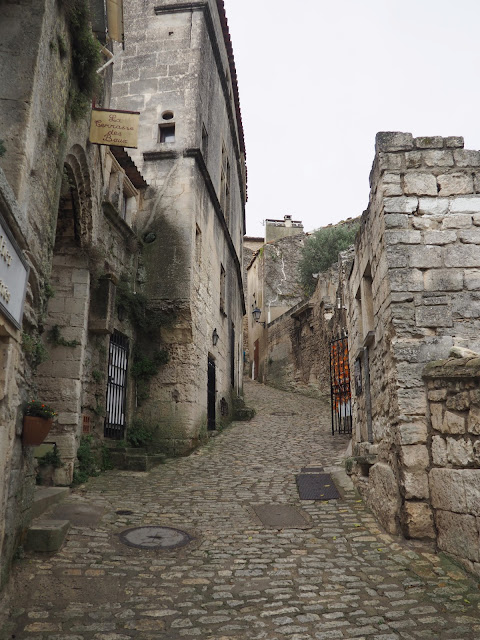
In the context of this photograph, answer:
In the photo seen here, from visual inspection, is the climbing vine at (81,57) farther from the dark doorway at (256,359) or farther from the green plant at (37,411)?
the dark doorway at (256,359)

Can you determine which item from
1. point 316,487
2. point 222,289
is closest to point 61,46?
point 316,487

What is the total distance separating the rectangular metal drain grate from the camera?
6.02 m

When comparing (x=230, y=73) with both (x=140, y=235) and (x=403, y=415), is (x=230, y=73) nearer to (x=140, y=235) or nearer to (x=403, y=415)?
(x=140, y=235)

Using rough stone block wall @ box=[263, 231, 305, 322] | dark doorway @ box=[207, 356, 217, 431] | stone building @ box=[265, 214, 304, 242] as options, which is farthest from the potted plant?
stone building @ box=[265, 214, 304, 242]

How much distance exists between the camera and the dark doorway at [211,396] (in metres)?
11.0

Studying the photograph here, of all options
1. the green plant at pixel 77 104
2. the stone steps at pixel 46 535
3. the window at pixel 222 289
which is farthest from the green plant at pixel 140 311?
the stone steps at pixel 46 535

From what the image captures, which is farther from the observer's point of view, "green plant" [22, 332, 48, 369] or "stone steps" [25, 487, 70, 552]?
"stone steps" [25, 487, 70, 552]

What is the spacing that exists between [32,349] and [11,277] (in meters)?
0.95

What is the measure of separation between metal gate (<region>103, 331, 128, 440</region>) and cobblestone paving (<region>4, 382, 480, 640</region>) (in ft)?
6.34

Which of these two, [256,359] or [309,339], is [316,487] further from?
[256,359]

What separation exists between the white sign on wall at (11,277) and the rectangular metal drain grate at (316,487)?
14.0 ft

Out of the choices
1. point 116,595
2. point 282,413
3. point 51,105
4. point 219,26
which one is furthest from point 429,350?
point 219,26

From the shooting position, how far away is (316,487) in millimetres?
6422

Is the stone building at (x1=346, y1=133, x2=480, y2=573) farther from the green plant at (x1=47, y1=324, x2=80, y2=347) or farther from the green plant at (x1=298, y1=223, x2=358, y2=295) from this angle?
the green plant at (x1=298, y1=223, x2=358, y2=295)
